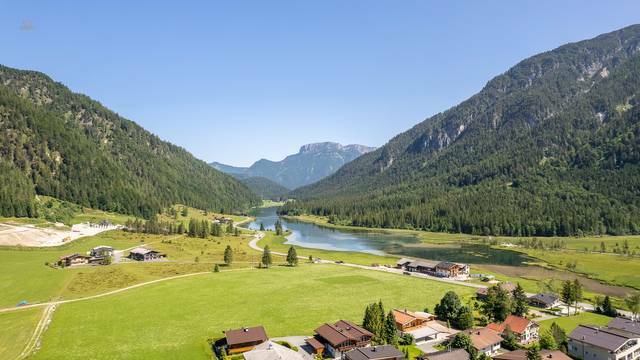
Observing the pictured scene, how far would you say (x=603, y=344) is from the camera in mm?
58344

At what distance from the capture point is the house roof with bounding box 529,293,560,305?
8575cm

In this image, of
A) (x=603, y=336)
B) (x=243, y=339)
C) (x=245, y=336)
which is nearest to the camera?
(x=243, y=339)

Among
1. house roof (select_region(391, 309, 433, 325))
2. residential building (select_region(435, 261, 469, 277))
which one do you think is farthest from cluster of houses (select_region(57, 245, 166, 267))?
house roof (select_region(391, 309, 433, 325))

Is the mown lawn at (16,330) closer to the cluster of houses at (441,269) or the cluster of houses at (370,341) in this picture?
the cluster of houses at (370,341)

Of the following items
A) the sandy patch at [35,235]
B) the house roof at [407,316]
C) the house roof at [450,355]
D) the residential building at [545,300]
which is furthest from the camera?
the sandy patch at [35,235]

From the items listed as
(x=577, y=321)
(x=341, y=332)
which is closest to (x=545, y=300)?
(x=577, y=321)

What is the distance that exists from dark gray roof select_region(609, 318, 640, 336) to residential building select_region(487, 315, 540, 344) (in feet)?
36.1

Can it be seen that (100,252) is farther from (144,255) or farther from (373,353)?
(373,353)

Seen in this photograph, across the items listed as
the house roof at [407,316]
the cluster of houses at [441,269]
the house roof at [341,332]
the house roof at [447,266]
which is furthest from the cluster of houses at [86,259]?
the house roof at [447,266]

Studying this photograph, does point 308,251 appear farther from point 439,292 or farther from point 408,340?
point 408,340

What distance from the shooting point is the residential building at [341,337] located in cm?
5825

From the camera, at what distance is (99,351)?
58188 millimetres

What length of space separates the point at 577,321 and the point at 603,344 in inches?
708

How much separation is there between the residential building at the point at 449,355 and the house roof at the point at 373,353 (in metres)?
3.40
